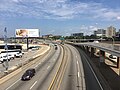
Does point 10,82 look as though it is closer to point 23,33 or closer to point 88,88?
point 88,88

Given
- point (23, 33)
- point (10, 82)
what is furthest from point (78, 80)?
point (23, 33)

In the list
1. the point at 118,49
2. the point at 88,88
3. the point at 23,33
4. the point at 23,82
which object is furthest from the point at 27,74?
the point at 23,33

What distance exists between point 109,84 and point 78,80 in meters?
6.30

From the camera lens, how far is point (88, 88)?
3806 centimetres

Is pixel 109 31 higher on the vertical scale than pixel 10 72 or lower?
higher

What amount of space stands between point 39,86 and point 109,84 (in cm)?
1278

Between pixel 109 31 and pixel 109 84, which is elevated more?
pixel 109 31

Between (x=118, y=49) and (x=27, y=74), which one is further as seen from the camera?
(x=27, y=74)

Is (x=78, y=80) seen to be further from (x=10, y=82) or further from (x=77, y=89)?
(x=10, y=82)

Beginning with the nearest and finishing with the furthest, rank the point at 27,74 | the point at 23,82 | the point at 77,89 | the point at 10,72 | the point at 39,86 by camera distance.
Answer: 1. the point at 77,89
2. the point at 39,86
3. the point at 23,82
4. the point at 27,74
5. the point at 10,72

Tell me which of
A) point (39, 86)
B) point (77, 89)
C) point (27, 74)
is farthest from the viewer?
point (27, 74)

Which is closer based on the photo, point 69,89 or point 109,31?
point 69,89

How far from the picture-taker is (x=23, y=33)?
6585 inches

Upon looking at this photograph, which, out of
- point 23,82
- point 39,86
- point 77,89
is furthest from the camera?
point 23,82
